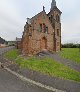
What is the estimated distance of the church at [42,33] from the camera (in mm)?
42875

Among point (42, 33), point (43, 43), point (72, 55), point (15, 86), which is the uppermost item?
point (42, 33)

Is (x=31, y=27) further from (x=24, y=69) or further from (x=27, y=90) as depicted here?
(x=27, y=90)

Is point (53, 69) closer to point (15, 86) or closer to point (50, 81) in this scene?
point (50, 81)

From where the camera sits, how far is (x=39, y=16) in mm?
45219

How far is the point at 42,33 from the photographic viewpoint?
46.5 meters

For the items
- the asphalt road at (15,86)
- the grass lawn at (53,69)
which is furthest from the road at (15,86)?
the grass lawn at (53,69)

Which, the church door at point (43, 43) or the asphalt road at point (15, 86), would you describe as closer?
the asphalt road at point (15, 86)

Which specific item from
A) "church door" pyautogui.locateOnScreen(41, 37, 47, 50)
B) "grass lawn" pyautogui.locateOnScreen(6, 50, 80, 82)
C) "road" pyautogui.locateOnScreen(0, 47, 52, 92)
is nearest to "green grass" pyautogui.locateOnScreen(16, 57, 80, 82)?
"grass lawn" pyautogui.locateOnScreen(6, 50, 80, 82)

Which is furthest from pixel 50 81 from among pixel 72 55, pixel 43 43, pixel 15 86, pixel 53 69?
pixel 43 43

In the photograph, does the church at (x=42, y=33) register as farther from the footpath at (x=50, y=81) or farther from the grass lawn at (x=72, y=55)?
the footpath at (x=50, y=81)

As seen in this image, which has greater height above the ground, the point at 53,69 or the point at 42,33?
the point at 42,33

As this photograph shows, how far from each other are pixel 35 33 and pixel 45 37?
13.7 feet

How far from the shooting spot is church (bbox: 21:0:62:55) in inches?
1688

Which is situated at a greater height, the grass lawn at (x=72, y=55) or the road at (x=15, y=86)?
the grass lawn at (x=72, y=55)
